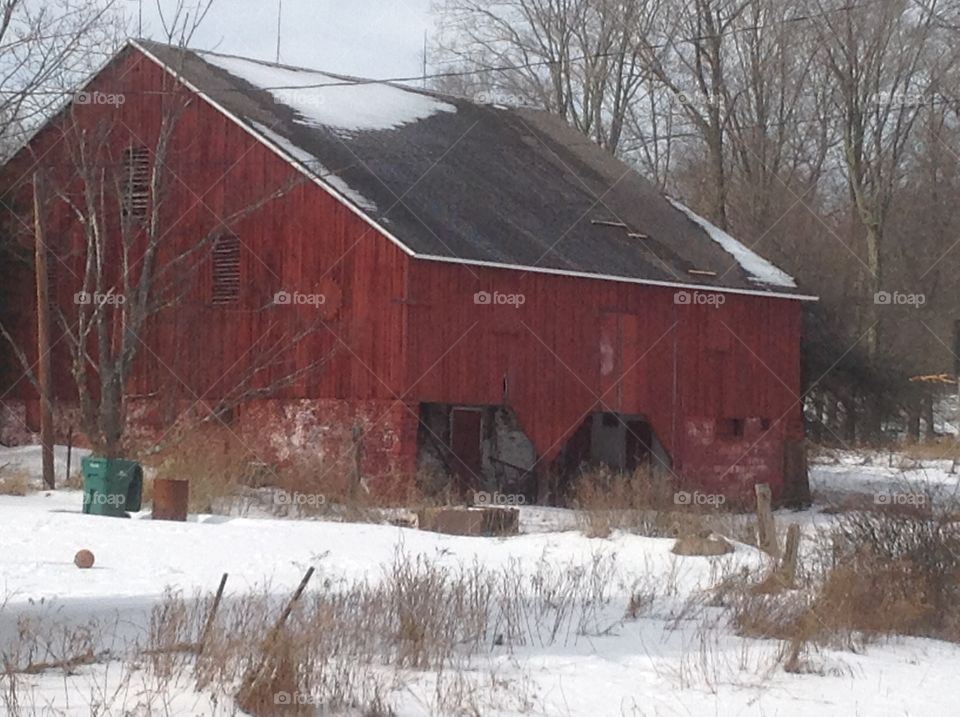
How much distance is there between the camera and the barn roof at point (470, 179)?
23703mm

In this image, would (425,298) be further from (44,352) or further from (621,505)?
(44,352)

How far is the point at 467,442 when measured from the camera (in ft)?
81.9

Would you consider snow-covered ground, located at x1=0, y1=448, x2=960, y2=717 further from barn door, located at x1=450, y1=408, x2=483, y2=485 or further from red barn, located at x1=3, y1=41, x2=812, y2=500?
barn door, located at x1=450, y1=408, x2=483, y2=485

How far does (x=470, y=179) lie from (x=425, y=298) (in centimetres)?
424

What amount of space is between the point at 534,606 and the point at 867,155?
1456 inches

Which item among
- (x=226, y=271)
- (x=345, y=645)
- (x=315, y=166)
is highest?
(x=315, y=166)

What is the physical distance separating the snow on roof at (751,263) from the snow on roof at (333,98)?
19.1ft

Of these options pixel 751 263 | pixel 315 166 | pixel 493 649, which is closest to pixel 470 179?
pixel 315 166

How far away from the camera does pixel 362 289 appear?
910 inches

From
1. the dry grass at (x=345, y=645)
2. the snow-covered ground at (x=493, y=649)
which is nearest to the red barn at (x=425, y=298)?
the snow-covered ground at (x=493, y=649)

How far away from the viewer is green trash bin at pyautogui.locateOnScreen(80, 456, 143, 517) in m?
18.0

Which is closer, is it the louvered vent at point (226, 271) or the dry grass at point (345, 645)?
the dry grass at point (345, 645)

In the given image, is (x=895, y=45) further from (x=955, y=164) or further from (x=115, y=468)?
(x=115, y=468)

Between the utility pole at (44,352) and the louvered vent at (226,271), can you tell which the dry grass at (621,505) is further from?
the utility pole at (44,352)
